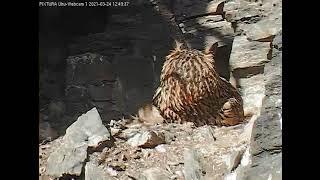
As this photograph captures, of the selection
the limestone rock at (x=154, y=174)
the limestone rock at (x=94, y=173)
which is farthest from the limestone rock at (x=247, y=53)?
the limestone rock at (x=94, y=173)

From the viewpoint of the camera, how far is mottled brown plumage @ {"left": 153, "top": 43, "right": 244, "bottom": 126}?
2287 millimetres

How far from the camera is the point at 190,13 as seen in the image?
8.25 ft

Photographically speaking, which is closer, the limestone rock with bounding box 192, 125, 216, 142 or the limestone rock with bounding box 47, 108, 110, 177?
the limestone rock with bounding box 47, 108, 110, 177

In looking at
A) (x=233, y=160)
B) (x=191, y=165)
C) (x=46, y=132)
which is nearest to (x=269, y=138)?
(x=233, y=160)

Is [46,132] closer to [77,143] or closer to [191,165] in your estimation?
[77,143]

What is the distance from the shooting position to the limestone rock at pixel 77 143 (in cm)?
207

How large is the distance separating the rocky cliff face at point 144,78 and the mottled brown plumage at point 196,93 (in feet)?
0.19

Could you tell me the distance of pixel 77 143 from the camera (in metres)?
2.13

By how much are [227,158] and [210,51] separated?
60cm

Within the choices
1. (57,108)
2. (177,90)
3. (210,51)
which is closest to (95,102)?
(57,108)

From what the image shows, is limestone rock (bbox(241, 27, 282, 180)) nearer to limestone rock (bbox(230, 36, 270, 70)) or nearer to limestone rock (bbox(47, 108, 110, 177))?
limestone rock (bbox(230, 36, 270, 70))

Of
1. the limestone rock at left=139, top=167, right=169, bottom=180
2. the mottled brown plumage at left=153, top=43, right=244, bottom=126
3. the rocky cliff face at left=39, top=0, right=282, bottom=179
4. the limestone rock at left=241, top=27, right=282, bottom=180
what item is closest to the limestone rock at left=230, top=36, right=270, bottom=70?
the rocky cliff face at left=39, top=0, right=282, bottom=179

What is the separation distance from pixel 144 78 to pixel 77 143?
49 centimetres
